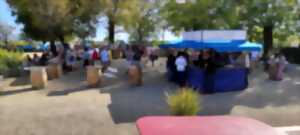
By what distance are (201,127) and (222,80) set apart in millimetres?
8332

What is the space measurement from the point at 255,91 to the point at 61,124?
7923 mm

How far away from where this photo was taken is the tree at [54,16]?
2372 centimetres

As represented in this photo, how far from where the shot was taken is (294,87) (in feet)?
50.8

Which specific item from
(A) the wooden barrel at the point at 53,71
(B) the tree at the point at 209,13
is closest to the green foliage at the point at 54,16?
(A) the wooden barrel at the point at 53,71

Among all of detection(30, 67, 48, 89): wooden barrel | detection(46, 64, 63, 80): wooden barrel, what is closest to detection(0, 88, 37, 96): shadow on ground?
detection(30, 67, 48, 89): wooden barrel

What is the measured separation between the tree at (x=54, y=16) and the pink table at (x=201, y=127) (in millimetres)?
18192

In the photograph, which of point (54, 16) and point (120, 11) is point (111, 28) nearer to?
point (120, 11)

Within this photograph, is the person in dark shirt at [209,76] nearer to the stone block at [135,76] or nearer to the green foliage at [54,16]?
the stone block at [135,76]

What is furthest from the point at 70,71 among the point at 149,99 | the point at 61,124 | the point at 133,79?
the point at 61,124

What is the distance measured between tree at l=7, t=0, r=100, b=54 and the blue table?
1217cm

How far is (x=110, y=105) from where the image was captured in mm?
11695

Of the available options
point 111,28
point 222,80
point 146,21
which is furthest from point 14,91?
point 146,21

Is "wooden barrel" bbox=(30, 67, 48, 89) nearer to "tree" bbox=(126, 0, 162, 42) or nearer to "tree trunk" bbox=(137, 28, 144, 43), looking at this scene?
"tree" bbox=(126, 0, 162, 42)

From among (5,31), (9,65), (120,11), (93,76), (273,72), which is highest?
(5,31)
